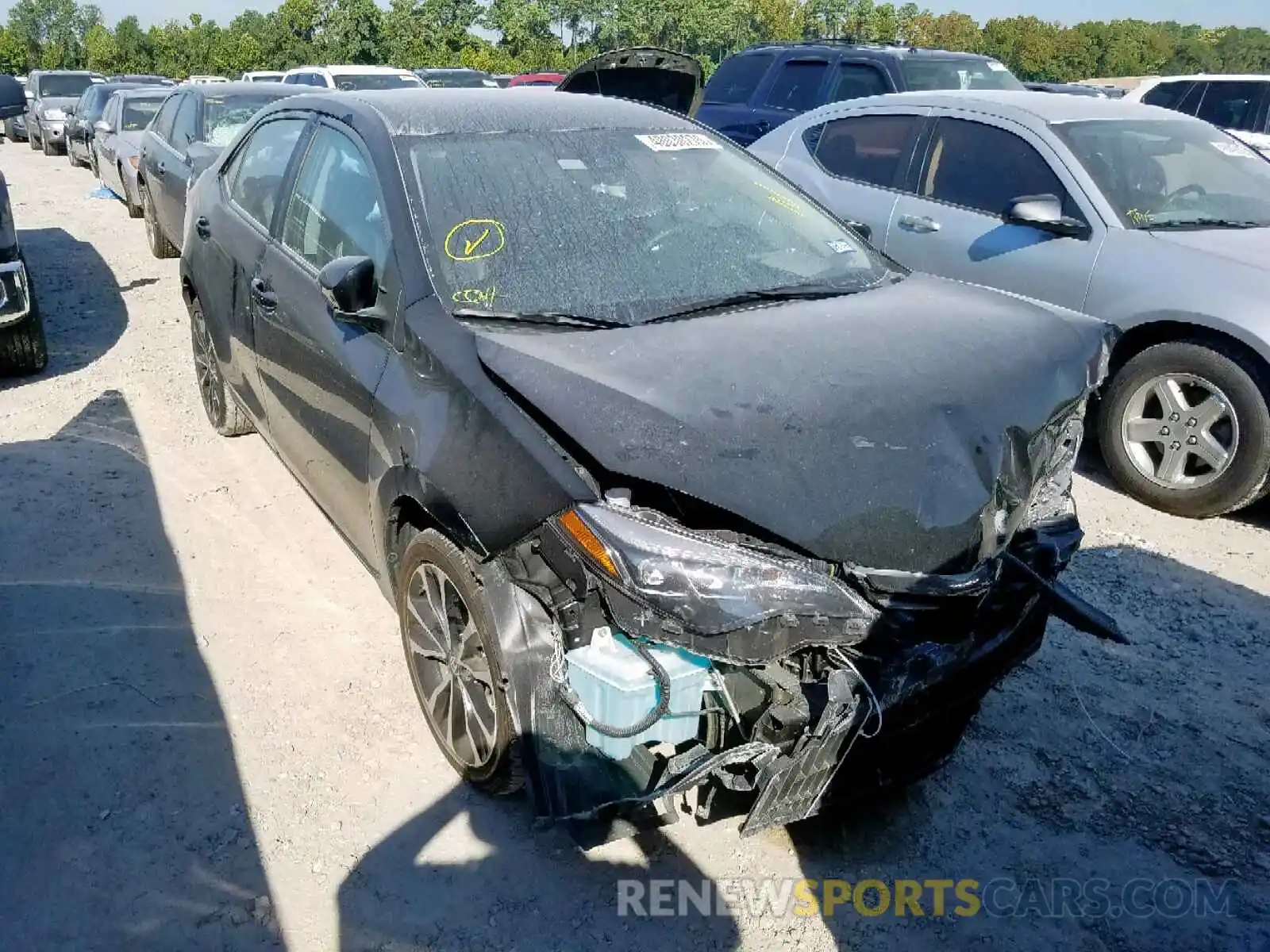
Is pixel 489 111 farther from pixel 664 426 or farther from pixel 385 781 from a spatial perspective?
pixel 385 781

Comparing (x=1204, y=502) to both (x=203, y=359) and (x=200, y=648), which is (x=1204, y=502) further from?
(x=203, y=359)

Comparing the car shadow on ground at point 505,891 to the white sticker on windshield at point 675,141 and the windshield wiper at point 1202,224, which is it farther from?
the windshield wiper at point 1202,224

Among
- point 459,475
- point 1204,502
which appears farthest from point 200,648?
point 1204,502

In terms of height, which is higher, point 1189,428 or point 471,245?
point 471,245

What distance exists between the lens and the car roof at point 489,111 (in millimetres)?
3270

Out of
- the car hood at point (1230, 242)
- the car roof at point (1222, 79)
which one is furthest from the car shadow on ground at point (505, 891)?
the car roof at point (1222, 79)

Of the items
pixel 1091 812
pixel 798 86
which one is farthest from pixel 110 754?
pixel 798 86

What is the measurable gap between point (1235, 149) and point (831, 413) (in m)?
4.65

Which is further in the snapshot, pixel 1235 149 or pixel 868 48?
pixel 868 48

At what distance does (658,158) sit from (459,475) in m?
1.59

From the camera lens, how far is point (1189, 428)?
456 centimetres

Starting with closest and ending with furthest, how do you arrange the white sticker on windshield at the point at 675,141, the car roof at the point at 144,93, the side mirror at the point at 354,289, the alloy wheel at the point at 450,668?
1. the alloy wheel at the point at 450,668
2. the side mirror at the point at 354,289
3. the white sticker on windshield at the point at 675,141
4. the car roof at the point at 144,93

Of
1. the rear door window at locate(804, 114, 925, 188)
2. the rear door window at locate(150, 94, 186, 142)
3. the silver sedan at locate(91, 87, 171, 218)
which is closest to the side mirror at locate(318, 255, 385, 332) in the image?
the rear door window at locate(804, 114, 925, 188)

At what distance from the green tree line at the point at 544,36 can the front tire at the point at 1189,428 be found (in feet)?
106
